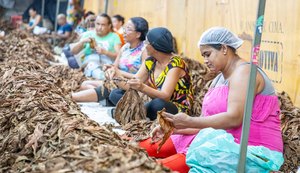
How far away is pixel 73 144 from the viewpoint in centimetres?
343

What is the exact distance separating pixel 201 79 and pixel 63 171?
16.9 ft

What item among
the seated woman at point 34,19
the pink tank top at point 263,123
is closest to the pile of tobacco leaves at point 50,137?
the pink tank top at point 263,123

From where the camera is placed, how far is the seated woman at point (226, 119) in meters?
4.01

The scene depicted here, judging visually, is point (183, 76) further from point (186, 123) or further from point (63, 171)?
point (63, 171)

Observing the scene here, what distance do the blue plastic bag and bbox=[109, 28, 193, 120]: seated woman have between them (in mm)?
1900

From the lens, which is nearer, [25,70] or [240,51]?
[25,70]

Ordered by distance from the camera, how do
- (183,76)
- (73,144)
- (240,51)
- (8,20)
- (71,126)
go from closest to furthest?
(73,144)
(71,126)
(183,76)
(240,51)
(8,20)

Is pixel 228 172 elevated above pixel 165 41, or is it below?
below

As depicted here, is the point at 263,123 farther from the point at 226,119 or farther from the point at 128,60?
the point at 128,60

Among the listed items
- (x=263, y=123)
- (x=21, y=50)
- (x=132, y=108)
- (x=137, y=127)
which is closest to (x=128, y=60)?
(x=132, y=108)

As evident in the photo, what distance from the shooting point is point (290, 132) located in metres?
5.46

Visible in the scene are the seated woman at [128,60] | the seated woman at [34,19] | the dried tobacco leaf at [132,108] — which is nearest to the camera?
the dried tobacco leaf at [132,108]

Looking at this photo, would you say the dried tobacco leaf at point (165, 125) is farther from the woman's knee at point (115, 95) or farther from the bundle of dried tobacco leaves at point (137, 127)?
the woman's knee at point (115, 95)

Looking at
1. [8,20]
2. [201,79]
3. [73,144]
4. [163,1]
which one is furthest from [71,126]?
[8,20]
